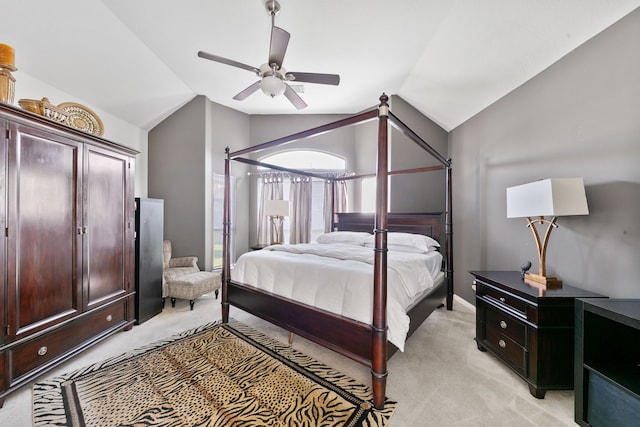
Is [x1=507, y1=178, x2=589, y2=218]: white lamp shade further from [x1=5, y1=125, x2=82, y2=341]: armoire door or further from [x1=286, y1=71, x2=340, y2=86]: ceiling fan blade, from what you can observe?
[x1=5, y1=125, x2=82, y2=341]: armoire door

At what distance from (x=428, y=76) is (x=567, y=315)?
3066 millimetres

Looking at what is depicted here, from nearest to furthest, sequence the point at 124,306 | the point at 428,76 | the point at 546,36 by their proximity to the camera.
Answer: the point at 546,36 → the point at 124,306 → the point at 428,76

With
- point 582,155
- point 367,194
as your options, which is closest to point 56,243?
point 367,194

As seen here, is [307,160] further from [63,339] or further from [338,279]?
[63,339]

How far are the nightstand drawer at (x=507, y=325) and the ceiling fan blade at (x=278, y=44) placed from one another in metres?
2.94

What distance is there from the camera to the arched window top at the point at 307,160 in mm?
5441

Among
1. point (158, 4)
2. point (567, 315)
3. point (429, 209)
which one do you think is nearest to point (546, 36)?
point (567, 315)

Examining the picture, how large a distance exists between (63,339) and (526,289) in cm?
385

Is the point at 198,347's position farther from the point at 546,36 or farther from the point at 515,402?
the point at 546,36

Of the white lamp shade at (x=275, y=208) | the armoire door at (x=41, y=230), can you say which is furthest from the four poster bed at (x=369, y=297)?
the white lamp shade at (x=275, y=208)

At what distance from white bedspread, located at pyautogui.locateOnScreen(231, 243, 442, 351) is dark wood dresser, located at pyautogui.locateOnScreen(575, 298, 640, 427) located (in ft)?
3.37

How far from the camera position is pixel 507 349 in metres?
2.05

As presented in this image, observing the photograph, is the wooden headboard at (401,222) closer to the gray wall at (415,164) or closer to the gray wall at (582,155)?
the gray wall at (415,164)

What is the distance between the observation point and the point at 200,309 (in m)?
3.52
